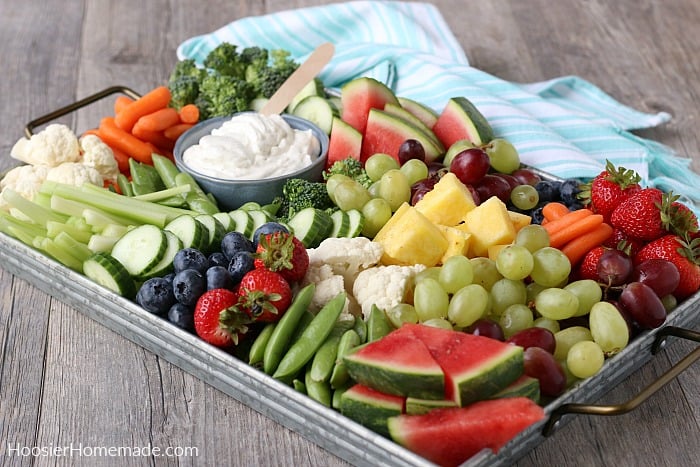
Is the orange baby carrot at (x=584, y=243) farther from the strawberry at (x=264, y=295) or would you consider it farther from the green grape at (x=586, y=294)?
the strawberry at (x=264, y=295)

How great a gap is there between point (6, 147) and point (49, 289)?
3.21ft

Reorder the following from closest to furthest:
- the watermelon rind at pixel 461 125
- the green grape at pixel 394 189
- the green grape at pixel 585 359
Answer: the green grape at pixel 585 359, the green grape at pixel 394 189, the watermelon rind at pixel 461 125

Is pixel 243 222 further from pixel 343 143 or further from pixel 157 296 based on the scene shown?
pixel 343 143

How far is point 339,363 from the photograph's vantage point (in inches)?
70.5

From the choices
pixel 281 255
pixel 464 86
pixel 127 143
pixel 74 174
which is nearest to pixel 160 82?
pixel 127 143

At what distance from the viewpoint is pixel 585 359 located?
1.79m

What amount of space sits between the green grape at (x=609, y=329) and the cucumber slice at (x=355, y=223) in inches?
25.0

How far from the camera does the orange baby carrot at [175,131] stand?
2922 millimetres

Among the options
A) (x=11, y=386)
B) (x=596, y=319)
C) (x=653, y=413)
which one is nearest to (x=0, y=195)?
(x=11, y=386)

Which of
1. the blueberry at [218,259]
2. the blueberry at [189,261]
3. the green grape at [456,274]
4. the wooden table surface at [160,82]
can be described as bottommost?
the wooden table surface at [160,82]

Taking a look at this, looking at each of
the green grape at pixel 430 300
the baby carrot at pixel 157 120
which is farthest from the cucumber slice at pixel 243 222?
the baby carrot at pixel 157 120

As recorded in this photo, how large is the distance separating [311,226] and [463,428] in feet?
2.53

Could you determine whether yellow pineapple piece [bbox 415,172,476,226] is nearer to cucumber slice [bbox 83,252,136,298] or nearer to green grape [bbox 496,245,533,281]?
green grape [bbox 496,245,533,281]

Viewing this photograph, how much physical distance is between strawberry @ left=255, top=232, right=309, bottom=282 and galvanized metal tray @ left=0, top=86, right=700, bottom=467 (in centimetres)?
22
